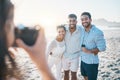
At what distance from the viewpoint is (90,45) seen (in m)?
7.21

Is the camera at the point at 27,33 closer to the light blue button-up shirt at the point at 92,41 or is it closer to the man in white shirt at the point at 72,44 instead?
the light blue button-up shirt at the point at 92,41

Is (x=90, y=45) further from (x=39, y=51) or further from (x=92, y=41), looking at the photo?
(x=39, y=51)

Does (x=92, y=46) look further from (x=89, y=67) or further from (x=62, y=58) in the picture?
(x=62, y=58)

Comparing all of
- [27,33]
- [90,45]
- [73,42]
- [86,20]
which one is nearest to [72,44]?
[73,42]

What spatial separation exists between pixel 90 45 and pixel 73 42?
2.67ft

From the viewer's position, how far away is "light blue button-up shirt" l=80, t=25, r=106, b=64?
22.8 ft

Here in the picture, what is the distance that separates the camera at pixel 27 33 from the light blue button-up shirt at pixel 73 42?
6.30 metres

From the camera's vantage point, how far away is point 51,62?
7.86 meters

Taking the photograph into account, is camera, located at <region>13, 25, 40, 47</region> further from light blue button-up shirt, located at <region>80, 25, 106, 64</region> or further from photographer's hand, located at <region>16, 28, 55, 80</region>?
light blue button-up shirt, located at <region>80, 25, 106, 64</region>

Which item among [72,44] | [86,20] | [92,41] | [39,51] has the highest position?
[86,20]

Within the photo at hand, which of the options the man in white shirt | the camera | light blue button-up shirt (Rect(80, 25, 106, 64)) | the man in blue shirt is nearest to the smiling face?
the man in blue shirt

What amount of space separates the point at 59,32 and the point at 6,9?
20.4 feet

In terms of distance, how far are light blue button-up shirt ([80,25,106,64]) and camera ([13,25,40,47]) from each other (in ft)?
17.9

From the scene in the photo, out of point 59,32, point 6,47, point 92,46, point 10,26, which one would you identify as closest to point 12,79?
point 6,47
